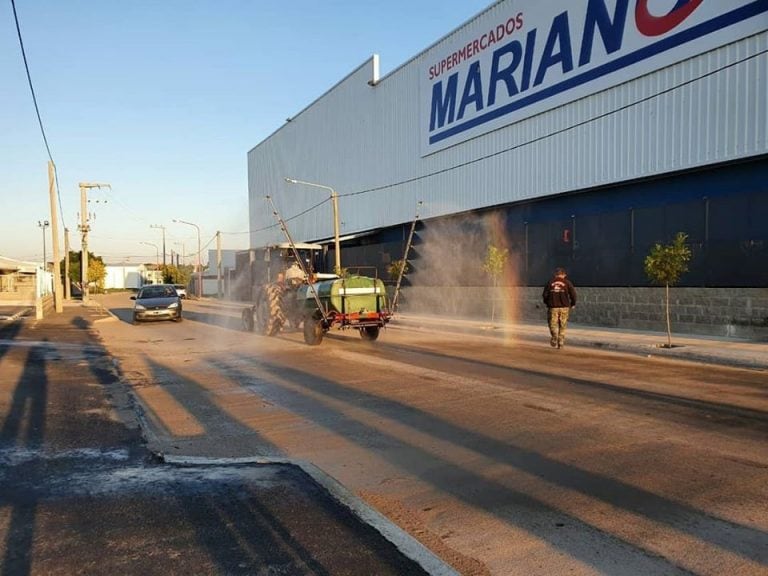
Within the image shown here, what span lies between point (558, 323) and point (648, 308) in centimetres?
540

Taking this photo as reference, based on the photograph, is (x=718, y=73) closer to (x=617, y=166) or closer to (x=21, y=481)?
(x=617, y=166)

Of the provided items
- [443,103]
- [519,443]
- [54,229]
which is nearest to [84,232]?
[54,229]

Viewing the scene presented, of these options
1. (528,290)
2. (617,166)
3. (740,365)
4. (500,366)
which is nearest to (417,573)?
(500,366)

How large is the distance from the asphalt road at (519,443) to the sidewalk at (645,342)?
982mm

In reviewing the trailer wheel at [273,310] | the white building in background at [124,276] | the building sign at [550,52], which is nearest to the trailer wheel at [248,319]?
the trailer wheel at [273,310]

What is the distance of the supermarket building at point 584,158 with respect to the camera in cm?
1627

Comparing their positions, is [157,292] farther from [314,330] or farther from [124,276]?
[124,276]

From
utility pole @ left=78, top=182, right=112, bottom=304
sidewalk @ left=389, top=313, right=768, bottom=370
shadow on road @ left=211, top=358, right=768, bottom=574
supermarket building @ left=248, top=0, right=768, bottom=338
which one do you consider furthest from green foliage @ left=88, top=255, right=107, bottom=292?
shadow on road @ left=211, top=358, right=768, bottom=574

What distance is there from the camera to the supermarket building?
16.3 meters

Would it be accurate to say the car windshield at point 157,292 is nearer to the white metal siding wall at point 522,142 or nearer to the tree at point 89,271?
the white metal siding wall at point 522,142

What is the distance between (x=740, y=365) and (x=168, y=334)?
1596 centimetres

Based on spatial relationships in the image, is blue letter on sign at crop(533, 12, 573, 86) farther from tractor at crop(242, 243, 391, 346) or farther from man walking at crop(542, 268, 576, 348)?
tractor at crop(242, 243, 391, 346)

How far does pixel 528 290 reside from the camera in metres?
23.8

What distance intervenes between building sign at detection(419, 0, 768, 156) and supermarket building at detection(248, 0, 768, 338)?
6cm
